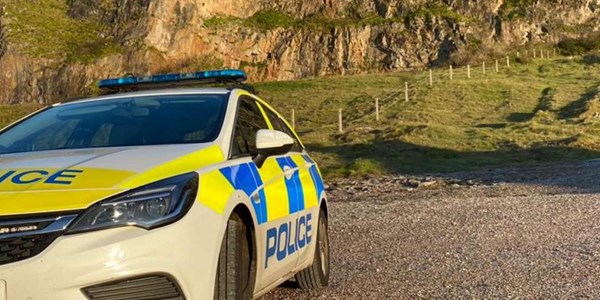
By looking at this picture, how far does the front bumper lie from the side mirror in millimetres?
1131

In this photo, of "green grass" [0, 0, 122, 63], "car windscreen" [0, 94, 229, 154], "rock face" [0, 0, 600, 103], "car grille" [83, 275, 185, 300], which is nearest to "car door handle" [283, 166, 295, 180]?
"car windscreen" [0, 94, 229, 154]

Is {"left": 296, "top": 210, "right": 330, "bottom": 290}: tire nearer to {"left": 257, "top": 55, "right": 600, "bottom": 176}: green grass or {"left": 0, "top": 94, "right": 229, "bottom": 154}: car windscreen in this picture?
{"left": 0, "top": 94, "right": 229, "bottom": 154}: car windscreen

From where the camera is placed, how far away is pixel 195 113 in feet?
18.8

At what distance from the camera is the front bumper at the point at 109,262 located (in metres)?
3.88

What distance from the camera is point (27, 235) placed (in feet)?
12.9

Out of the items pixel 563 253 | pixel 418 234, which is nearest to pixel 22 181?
pixel 563 253

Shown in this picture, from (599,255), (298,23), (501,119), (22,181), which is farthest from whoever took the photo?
(298,23)

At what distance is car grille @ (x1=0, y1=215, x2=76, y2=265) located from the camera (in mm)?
3908

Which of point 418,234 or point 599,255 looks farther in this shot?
point 418,234

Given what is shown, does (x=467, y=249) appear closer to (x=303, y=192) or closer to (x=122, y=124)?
(x=303, y=192)

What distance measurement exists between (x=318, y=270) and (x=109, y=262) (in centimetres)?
320

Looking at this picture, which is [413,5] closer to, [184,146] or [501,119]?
[501,119]

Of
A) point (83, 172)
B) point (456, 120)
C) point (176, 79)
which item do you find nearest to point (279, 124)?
point (176, 79)

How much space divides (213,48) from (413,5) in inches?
876
